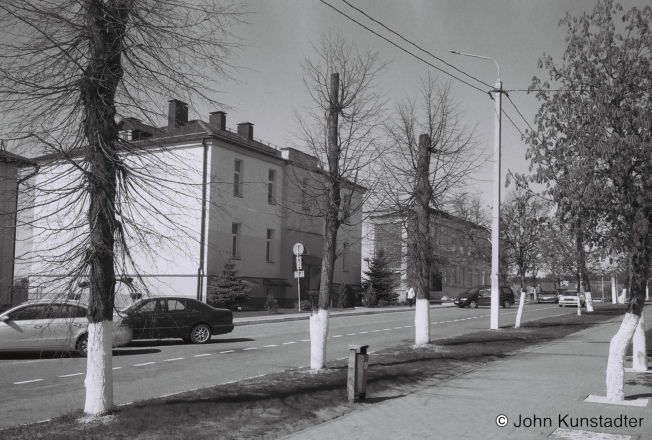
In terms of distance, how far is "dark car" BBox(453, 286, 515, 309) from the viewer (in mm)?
45281

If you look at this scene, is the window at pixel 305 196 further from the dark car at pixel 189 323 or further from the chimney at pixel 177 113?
the dark car at pixel 189 323

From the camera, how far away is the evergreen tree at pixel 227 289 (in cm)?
3356

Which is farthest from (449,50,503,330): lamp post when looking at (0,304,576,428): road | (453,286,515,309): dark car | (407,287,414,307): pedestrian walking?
(453,286,515,309): dark car

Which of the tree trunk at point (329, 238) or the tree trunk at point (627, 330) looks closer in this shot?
the tree trunk at point (627, 330)

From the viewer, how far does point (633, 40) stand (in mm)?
10898

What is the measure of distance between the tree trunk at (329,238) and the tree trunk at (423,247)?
15.1 feet

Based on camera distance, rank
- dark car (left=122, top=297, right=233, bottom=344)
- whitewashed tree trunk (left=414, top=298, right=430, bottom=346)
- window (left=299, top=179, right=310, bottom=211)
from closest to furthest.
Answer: window (left=299, top=179, right=310, bottom=211)
whitewashed tree trunk (left=414, top=298, right=430, bottom=346)
dark car (left=122, top=297, right=233, bottom=344)

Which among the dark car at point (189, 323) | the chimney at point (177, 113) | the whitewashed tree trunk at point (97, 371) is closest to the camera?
the whitewashed tree trunk at point (97, 371)

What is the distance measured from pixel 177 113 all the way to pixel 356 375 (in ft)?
15.3

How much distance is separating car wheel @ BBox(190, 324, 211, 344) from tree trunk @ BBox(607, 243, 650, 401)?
39.6 ft

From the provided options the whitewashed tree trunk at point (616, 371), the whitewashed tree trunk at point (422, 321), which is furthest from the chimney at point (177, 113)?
the whitewashed tree trunk at point (422, 321)

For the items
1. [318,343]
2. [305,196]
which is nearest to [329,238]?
[305,196]

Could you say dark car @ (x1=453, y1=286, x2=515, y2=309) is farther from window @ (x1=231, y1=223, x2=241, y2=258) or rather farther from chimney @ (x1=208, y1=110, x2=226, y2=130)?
chimney @ (x1=208, y1=110, x2=226, y2=130)

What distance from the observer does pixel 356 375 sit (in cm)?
979
